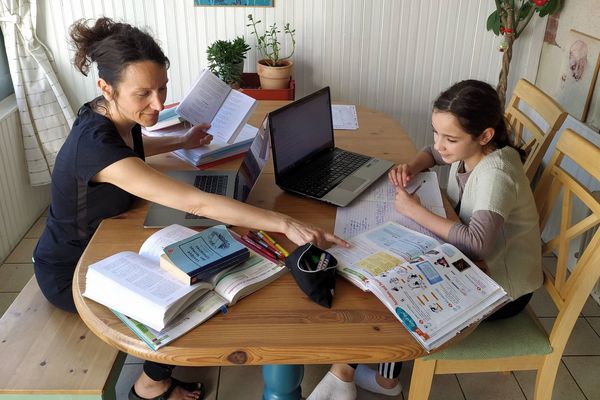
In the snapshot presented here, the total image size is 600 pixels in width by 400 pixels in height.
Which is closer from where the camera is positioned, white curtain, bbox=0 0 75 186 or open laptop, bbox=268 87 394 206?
open laptop, bbox=268 87 394 206

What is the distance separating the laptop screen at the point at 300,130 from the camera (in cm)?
155

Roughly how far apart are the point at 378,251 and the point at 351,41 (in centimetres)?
189

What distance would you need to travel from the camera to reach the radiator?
8.43 ft

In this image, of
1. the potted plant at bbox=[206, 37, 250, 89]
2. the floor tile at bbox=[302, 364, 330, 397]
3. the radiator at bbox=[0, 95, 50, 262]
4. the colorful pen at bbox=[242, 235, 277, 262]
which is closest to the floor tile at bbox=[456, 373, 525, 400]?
the floor tile at bbox=[302, 364, 330, 397]

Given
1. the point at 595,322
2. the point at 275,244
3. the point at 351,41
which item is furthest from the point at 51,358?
the point at 351,41

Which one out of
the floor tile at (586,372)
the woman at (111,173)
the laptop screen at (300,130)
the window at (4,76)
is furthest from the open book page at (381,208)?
the window at (4,76)

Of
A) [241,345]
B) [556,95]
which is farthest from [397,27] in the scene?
[241,345]

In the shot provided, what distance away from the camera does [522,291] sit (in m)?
1.45

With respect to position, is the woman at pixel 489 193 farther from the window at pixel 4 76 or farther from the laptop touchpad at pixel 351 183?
the window at pixel 4 76

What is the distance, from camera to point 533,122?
200cm

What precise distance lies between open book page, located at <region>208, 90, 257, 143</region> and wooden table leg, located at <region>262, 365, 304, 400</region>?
2.40 ft

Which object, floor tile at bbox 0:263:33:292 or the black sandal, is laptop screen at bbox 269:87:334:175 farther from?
floor tile at bbox 0:263:33:292

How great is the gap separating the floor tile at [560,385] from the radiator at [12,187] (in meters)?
2.32

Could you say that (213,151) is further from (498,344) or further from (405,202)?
(498,344)
